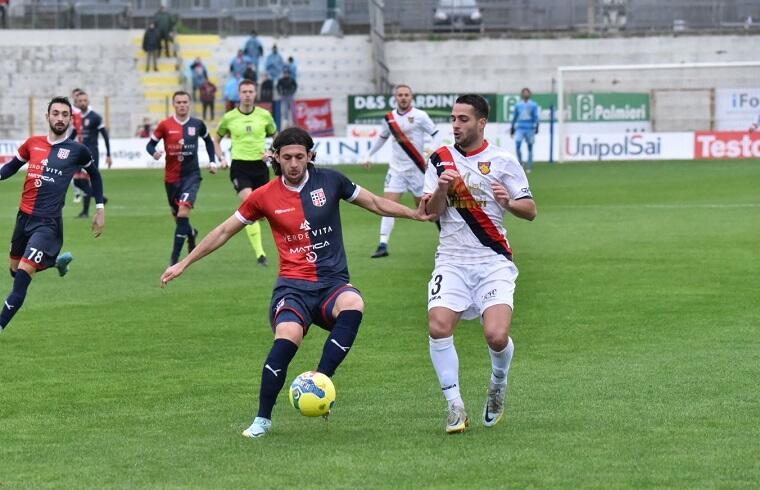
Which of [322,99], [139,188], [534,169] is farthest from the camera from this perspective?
[322,99]

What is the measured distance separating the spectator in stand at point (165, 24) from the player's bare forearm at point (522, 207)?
42445 mm

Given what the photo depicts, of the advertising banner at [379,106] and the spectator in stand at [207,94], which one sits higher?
the spectator in stand at [207,94]


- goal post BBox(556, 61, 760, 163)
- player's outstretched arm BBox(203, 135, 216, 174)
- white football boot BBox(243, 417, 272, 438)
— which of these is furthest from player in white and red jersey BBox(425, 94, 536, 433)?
goal post BBox(556, 61, 760, 163)

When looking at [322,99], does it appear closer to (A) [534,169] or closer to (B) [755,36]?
(A) [534,169]

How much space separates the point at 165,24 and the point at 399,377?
40.8 meters

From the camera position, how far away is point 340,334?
357 inches

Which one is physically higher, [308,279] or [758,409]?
[308,279]

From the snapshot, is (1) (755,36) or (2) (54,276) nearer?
(2) (54,276)

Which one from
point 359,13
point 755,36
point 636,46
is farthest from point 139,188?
point 755,36

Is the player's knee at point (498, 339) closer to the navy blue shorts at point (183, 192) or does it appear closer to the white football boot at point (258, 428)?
the white football boot at point (258, 428)

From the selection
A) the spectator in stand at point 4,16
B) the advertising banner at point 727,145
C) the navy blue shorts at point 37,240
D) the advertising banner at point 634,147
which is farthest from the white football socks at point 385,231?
the spectator in stand at point 4,16

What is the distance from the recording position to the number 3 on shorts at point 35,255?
13.6 metres

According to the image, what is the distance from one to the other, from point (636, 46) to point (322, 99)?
1289cm

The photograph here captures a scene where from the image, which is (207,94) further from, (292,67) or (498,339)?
(498,339)
